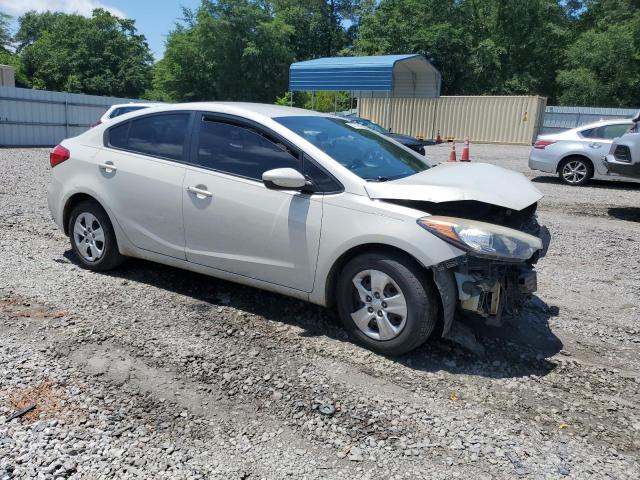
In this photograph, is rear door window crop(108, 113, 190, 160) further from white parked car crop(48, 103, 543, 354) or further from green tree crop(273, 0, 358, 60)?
green tree crop(273, 0, 358, 60)

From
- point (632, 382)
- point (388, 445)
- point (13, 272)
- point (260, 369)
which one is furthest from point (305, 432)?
point (13, 272)

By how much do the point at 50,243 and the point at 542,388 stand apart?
540 cm

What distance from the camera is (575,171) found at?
41.1ft

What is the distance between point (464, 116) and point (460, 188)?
2524 cm

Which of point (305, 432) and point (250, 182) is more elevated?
point (250, 182)

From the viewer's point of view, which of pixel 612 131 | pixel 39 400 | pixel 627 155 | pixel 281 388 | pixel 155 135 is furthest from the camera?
pixel 612 131

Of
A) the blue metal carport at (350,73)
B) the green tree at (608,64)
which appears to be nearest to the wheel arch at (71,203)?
the blue metal carport at (350,73)

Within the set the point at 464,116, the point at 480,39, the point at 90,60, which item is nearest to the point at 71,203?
the point at 464,116

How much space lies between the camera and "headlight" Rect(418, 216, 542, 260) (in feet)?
11.8

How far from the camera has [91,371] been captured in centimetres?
364

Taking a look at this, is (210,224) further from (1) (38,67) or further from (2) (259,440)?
(1) (38,67)

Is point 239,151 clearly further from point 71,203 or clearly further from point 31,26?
point 31,26

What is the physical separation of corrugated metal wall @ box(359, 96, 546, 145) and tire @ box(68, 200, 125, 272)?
78.4 feet

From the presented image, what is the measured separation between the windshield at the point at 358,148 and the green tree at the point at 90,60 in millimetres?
51730
